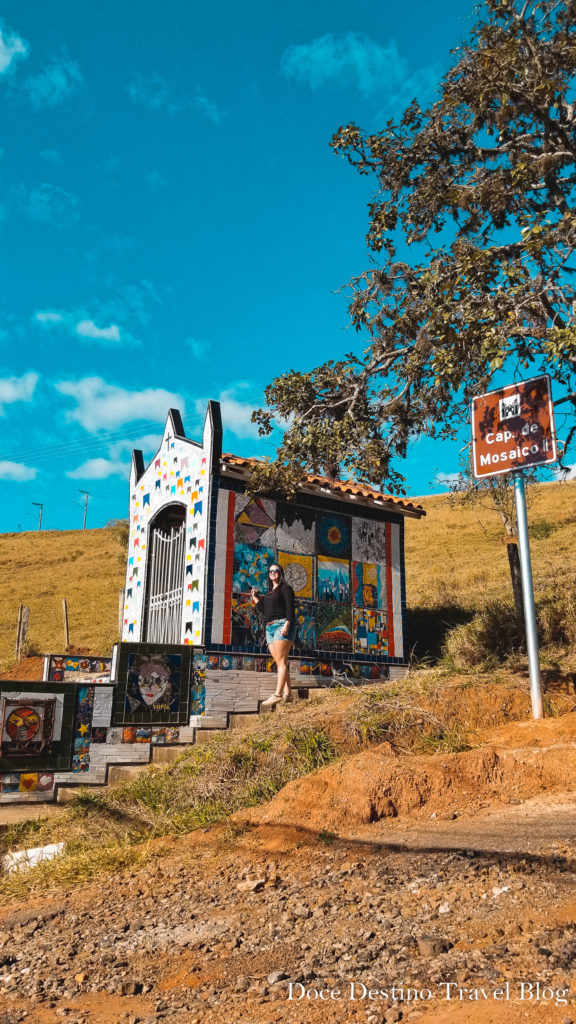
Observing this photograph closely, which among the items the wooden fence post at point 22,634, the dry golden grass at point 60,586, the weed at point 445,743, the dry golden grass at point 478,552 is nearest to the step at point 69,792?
the weed at point 445,743

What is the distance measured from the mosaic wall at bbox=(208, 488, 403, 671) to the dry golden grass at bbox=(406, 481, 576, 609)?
3.01 meters

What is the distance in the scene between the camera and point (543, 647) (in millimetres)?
10391

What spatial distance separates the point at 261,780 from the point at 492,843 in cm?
273

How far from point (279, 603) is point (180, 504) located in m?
2.83

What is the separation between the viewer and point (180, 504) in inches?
484

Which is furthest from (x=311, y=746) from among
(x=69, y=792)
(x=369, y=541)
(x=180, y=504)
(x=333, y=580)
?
(x=369, y=541)

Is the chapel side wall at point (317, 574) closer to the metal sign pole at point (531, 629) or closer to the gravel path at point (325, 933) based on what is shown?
the metal sign pole at point (531, 629)

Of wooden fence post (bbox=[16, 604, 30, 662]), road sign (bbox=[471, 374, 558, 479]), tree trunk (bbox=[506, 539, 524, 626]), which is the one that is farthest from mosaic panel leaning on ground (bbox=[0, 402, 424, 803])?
wooden fence post (bbox=[16, 604, 30, 662])

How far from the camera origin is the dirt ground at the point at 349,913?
2770 mm

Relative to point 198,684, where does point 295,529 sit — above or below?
above

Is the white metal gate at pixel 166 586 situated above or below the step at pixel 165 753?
above

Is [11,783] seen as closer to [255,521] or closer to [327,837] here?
[327,837]

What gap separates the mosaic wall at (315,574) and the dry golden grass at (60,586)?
1009cm

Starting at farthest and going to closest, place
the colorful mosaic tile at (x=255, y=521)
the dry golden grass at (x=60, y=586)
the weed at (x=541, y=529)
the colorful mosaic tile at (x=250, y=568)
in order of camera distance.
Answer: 1. the weed at (x=541, y=529)
2. the dry golden grass at (x=60, y=586)
3. the colorful mosaic tile at (x=255, y=521)
4. the colorful mosaic tile at (x=250, y=568)
